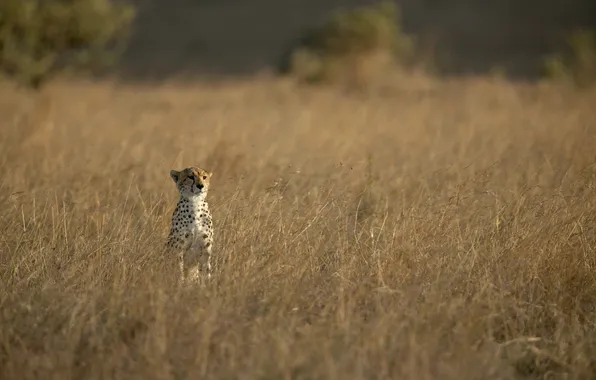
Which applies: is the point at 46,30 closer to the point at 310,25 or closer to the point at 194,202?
the point at 194,202

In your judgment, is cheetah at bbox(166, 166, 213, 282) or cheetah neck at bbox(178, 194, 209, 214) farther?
cheetah neck at bbox(178, 194, 209, 214)

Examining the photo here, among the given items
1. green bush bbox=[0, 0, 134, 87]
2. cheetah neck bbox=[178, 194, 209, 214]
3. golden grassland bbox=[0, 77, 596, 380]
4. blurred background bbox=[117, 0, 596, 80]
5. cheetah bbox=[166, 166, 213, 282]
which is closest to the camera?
golden grassland bbox=[0, 77, 596, 380]

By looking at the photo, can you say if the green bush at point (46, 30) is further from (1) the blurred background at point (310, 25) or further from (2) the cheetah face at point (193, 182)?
(1) the blurred background at point (310, 25)

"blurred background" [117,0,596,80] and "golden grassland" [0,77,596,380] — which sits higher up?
"blurred background" [117,0,596,80]

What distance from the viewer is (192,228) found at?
13.5ft

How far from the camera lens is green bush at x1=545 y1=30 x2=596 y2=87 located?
11.8m

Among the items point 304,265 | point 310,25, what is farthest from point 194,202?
point 310,25

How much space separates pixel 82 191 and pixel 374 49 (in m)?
10.6

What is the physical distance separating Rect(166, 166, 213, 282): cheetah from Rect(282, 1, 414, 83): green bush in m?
10.3

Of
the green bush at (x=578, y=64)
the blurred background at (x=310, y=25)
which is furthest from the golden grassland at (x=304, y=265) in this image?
the blurred background at (x=310, y=25)

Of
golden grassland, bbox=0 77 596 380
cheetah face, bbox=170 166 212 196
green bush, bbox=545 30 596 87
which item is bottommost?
golden grassland, bbox=0 77 596 380

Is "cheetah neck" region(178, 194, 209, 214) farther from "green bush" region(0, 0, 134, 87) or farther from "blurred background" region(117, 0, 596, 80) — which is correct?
"blurred background" region(117, 0, 596, 80)

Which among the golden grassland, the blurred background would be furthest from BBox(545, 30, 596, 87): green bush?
the blurred background

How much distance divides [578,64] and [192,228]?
9.91 meters
